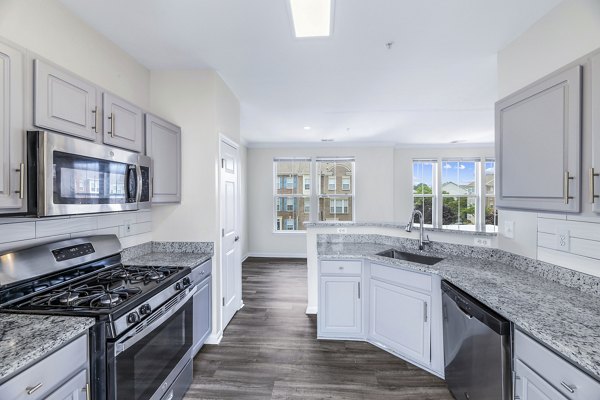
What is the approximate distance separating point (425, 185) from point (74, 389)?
6731 millimetres

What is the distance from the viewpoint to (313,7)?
176 cm

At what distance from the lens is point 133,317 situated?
1405 mm

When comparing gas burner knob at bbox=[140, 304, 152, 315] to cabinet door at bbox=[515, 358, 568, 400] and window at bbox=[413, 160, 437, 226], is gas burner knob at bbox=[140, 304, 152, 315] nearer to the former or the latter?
cabinet door at bbox=[515, 358, 568, 400]

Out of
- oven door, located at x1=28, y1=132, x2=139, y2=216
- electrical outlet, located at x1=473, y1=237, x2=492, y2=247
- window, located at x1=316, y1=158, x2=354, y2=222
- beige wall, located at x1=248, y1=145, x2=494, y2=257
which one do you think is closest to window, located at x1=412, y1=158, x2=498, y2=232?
beige wall, located at x1=248, y1=145, x2=494, y2=257

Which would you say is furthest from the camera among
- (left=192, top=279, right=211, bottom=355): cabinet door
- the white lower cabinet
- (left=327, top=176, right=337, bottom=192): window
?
(left=327, top=176, right=337, bottom=192): window

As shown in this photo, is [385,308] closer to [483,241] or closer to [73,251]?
[483,241]

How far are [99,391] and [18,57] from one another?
1.57 meters

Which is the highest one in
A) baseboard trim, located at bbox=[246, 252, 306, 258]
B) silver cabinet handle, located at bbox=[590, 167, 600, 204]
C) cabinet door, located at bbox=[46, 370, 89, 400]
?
silver cabinet handle, located at bbox=[590, 167, 600, 204]

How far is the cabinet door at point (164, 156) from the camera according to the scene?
2211mm

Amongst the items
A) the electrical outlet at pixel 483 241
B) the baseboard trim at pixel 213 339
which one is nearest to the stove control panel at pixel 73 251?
the baseboard trim at pixel 213 339

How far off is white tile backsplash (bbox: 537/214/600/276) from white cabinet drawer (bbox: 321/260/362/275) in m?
1.36

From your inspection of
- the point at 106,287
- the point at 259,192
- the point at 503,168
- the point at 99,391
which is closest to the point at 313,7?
the point at 503,168

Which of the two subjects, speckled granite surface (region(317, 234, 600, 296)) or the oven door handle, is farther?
speckled granite surface (region(317, 234, 600, 296))

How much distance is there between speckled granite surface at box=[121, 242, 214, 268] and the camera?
2277 mm
